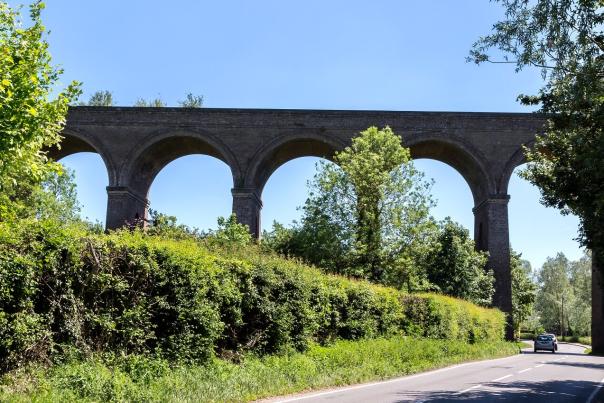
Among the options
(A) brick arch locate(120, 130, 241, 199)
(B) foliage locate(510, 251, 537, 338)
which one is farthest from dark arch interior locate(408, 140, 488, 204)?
(B) foliage locate(510, 251, 537, 338)

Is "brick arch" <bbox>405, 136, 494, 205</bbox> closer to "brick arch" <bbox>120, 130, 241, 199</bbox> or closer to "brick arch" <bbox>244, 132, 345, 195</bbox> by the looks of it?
"brick arch" <bbox>244, 132, 345, 195</bbox>

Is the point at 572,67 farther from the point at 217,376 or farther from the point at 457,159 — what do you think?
the point at 457,159

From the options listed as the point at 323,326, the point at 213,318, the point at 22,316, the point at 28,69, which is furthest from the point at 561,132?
the point at 28,69

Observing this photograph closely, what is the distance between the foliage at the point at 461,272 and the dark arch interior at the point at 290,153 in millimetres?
9122

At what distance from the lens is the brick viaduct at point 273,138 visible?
118 ft

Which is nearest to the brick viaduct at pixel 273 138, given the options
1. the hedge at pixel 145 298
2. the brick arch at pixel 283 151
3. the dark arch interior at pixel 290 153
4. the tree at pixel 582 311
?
the brick arch at pixel 283 151

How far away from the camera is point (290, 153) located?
3916 centimetres

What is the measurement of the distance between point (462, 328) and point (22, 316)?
23.2m

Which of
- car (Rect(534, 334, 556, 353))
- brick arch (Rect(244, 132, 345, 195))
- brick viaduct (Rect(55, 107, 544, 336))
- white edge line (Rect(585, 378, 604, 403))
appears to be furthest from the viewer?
car (Rect(534, 334, 556, 353))

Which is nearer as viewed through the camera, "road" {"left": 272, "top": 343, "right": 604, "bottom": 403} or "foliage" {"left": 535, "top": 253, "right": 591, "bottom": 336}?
"road" {"left": 272, "top": 343, "right": 604, "bottom": 403}

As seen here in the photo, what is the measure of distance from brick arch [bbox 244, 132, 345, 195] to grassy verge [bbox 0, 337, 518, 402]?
18615 mm

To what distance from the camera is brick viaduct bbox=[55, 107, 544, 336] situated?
3594 centimetres

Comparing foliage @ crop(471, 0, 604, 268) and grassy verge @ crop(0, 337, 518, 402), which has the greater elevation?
foliage @ crop(471, 0, 604, 268)

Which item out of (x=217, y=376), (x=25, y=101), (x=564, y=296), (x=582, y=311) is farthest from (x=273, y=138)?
(x=564, y=296)
